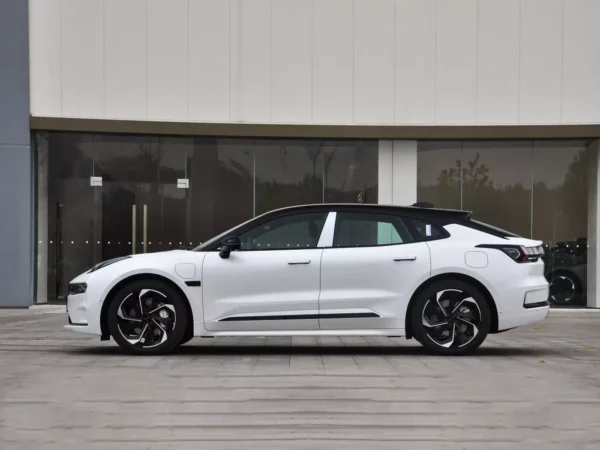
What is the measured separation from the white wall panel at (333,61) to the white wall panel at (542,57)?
12.0ft

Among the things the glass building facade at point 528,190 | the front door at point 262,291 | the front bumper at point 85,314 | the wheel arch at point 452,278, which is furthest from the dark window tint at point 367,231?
the glass building facade at point 528,190

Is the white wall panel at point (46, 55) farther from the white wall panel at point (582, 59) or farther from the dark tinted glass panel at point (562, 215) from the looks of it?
the white wall panel at point (582, 59)

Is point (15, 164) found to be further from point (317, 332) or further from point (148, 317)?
point (317, 332)

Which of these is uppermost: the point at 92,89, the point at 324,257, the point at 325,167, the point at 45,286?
the point at 92,89

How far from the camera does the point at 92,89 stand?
17.4m

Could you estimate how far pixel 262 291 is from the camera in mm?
8414

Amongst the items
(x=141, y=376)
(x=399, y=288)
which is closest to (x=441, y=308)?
(x=399, y=288)

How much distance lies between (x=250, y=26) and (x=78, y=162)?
459cm

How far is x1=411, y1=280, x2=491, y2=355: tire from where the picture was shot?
845 cm

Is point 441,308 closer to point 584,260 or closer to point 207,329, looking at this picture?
point 207,329

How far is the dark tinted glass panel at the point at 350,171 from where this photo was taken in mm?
17703

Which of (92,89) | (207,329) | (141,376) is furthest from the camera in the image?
(92,89)

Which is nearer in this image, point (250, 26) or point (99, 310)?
point (99, 310)

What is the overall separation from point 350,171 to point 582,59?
213 inches
